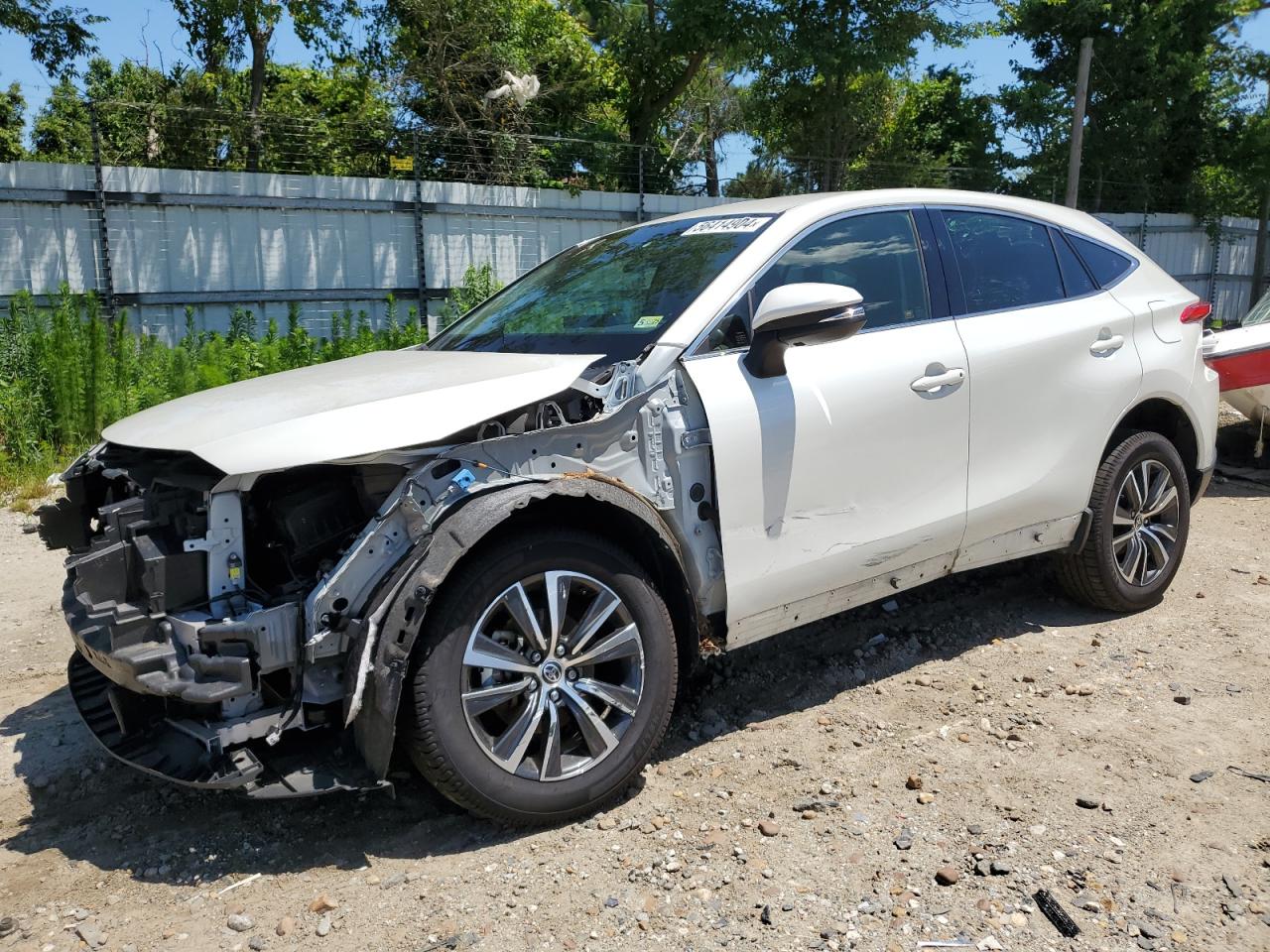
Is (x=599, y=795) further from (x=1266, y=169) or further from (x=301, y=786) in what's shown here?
(x=1266, y=169)

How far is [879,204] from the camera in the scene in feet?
12.8

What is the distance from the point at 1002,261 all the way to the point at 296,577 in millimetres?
3069

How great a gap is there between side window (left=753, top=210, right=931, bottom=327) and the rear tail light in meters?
1.69

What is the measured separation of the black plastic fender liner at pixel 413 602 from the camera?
264cm

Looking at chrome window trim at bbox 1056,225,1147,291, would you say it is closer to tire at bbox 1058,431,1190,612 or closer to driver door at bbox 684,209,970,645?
tire at bbox 1058,431,1190,612

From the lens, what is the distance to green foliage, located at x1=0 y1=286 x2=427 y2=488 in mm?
7648

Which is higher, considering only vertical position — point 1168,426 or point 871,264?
point 871,264

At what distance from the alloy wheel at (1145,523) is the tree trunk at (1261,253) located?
18.1 metres

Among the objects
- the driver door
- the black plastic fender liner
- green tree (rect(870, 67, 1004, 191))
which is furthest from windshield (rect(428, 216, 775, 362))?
green tree (rect(870, 67, 1004, 191))

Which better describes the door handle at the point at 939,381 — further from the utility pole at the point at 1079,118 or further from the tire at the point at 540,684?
the utility pole at the point at 1079,118

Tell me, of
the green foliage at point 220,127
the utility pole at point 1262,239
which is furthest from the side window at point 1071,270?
the utility pole at point 1262,239

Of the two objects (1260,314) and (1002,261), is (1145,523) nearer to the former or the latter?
(1002,261)

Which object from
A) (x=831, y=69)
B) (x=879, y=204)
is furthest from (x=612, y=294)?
(x=831, y=69)

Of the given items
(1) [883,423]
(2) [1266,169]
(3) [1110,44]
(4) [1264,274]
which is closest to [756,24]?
(3) [1110,44]
